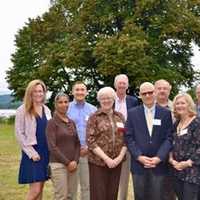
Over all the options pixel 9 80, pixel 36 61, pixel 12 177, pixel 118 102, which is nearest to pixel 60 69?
pixel 36 61

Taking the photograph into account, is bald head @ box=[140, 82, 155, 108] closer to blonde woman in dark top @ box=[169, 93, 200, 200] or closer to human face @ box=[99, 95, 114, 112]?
blonde woman in dark top @ box=[169, 93, 200, 200]

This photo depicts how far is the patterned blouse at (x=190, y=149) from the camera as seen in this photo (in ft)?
16.9

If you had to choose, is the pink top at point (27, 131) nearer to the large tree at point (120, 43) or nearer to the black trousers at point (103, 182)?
the black trousers at point (103, 182)

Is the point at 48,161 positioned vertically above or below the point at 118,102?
below

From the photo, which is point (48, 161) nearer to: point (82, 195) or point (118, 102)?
point (82, 195)

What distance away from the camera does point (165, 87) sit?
19.8 feet

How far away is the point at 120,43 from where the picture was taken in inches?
943

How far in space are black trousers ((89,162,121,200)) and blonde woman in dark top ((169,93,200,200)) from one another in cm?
71

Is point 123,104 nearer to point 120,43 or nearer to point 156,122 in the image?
point 156,122

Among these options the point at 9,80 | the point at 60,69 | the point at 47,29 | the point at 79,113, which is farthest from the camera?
the point at 9,80

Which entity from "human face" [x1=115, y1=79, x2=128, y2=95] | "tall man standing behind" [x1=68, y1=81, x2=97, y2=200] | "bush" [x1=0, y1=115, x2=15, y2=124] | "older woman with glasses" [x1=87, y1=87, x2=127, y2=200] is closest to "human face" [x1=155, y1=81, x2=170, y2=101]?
"human face" [x1=115, y1=79, x2=128, y2=95]

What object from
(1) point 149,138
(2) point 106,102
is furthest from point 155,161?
(2) point 106,102

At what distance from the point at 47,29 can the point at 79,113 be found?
23999 millimetres

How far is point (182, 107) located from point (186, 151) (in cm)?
47
